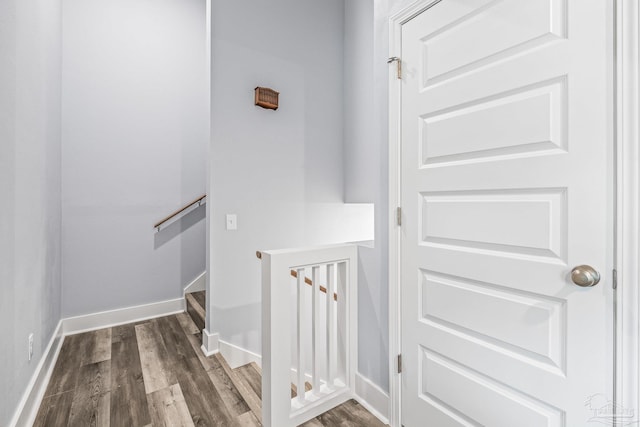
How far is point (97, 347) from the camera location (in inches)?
96.8

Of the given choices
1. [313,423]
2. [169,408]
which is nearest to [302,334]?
[313,423]

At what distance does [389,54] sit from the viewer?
63.5 inches

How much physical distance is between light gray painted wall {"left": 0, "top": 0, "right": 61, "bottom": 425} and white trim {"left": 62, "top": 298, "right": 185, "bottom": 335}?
43cm

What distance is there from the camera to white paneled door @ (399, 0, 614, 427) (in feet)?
→ 3.08

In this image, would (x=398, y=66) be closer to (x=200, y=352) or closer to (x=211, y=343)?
(x=211, y=343)

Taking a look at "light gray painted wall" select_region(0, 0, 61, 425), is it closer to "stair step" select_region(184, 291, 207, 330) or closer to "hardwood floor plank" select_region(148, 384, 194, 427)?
"hardwood floor plank" select_region(148, 384, 194, 427)

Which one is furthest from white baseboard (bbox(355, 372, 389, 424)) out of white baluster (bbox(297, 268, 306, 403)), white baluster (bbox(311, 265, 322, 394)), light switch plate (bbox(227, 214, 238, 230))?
light switch plate (bbox(227, 214, 238, 230))

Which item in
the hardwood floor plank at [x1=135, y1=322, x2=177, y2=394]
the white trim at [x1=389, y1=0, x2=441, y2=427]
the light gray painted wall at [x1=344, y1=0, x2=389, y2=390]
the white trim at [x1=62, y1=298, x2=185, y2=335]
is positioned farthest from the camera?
the white trim at [x1=62, y1=298, x2=185, y2=335]

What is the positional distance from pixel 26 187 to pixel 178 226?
1.63m

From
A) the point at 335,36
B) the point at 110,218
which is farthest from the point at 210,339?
the point at 335,36

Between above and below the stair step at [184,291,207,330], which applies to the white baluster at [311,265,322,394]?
above

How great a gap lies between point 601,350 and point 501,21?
3.94ft

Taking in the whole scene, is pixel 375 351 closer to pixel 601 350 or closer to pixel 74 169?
pixel 601 350

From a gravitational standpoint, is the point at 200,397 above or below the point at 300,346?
below
